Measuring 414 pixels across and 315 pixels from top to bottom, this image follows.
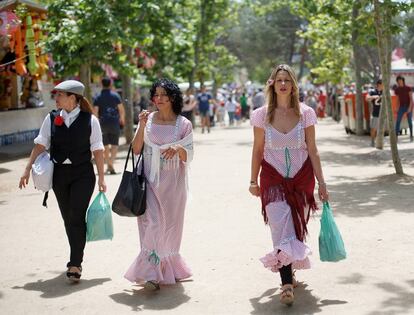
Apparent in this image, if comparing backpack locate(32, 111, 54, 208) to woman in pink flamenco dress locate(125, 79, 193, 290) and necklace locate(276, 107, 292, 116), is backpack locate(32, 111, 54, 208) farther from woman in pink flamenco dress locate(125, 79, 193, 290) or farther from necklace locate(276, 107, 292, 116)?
necklace locate(276, 107, 292, 116)

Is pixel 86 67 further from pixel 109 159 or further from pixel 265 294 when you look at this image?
pixel 265 294

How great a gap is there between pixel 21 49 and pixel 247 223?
10.2 metres

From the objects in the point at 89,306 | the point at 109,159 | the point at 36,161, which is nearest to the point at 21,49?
the point at 109,159

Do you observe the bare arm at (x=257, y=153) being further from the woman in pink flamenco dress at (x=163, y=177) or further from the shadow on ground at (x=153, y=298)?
the shadow on ground at (x=153, y=298)

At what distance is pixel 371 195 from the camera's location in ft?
34.2

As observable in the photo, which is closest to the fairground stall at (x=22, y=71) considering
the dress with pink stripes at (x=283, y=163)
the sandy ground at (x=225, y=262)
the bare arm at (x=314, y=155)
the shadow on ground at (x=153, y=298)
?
the sandy ground at (x=225, y=262)

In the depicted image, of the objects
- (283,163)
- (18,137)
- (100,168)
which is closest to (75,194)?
(100,168)

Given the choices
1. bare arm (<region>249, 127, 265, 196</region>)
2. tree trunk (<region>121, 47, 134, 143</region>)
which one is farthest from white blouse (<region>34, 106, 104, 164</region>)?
tree trunk (<region>121, 47, 134, 143</region>)

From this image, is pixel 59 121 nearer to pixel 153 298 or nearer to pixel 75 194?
pixel 75 194

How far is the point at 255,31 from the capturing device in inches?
2516

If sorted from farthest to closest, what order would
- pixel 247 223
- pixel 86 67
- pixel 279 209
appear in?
pixel 86 67 → pixel 247 223 → pixel 279 209

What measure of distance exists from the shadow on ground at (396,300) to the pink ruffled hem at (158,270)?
1.55 meters

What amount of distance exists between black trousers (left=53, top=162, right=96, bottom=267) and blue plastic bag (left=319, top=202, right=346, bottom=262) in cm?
200

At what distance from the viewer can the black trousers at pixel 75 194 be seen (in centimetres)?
640
